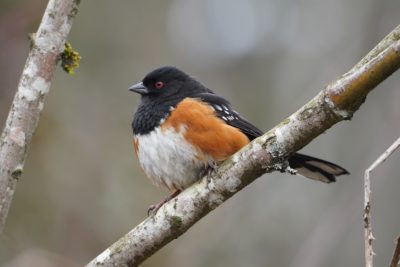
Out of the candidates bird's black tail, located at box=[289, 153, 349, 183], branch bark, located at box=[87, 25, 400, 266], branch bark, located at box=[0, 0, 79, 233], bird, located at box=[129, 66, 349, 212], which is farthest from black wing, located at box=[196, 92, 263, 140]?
branch bark, located at box=[0, 0, 79, 233]

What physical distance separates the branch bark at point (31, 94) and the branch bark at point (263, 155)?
1.68ft

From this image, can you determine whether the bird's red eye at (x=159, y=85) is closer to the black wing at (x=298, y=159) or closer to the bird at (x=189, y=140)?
the bird at (x=189, y=140)

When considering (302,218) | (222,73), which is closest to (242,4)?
(222,73)

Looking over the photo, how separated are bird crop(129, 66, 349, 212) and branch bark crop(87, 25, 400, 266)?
39cm

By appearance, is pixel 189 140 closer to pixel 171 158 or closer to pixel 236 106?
pixel 171 158

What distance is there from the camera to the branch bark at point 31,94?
2490 mm

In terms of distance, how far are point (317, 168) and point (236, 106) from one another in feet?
11.3

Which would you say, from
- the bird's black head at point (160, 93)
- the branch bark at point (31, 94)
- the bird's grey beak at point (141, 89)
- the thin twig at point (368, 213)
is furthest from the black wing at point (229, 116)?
the thin twig at point (368, 213)

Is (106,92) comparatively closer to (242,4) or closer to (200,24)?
(200,24)

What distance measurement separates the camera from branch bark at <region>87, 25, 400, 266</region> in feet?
6.72

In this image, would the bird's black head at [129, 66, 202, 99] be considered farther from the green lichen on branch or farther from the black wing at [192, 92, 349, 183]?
the green lichen on branch

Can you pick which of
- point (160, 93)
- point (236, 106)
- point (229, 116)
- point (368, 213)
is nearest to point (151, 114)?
point (160, 93)

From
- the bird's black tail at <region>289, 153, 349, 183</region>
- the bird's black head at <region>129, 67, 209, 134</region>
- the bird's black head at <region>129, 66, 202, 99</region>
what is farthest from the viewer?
the bird's black head at <region>129, 66, 202, 99</region>

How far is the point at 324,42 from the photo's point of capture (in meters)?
6.43
